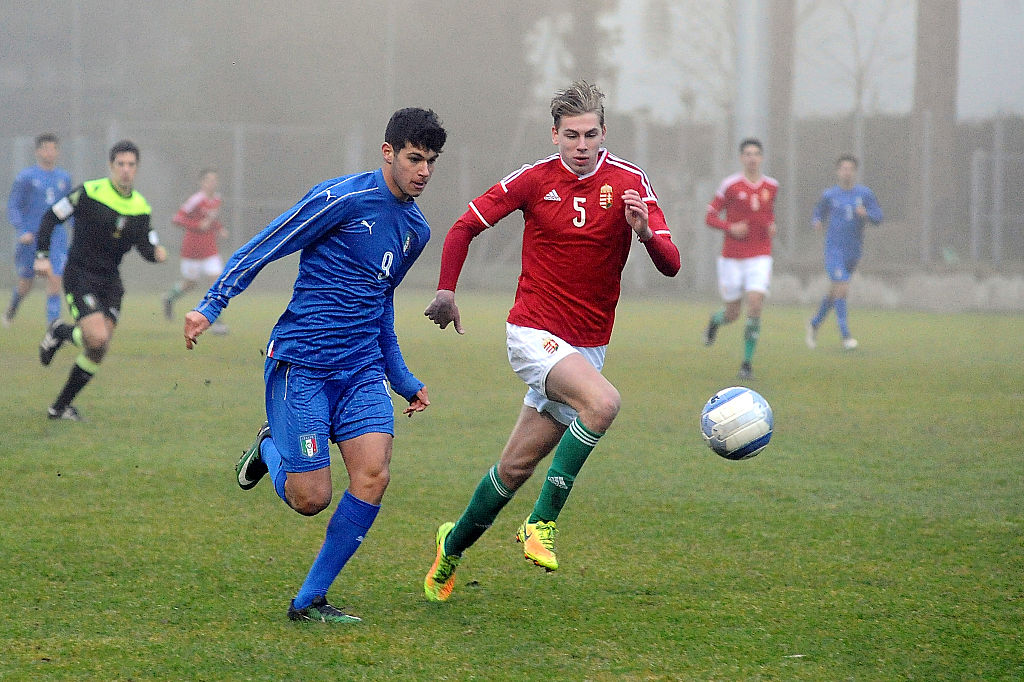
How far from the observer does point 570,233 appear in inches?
199

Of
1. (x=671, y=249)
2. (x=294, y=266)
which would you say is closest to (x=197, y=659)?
(x=671, y=249)

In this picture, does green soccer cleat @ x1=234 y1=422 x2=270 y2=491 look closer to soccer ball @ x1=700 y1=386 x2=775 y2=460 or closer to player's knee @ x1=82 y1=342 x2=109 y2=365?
soccer ball @ x1=700 y1=386 x2=775 y2=460

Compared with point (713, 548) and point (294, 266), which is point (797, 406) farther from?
point (294, 266)

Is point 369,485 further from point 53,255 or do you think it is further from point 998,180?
point 998,180

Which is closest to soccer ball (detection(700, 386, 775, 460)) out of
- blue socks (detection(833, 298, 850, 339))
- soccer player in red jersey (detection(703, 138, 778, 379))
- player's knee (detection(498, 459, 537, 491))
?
player's knee (detection(498, 459, 537, 491))

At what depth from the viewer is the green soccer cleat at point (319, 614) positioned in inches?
175

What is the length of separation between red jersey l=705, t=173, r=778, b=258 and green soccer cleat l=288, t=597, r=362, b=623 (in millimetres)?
8636

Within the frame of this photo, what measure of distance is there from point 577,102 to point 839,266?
11664 millimetres

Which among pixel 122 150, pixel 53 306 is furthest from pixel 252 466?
pixel 53 306

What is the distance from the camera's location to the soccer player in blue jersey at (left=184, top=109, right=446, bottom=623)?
14.7 feet

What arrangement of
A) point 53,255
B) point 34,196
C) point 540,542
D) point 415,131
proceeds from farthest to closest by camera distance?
1. point 34,196
2. point 53,255
3. point 540,542
4. point 415,131

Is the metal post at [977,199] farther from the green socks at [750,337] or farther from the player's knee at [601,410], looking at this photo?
the player's knee at [601,410]

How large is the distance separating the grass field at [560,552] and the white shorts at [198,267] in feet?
23.6

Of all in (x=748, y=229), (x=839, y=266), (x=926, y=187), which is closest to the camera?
(x=748, y=229)
